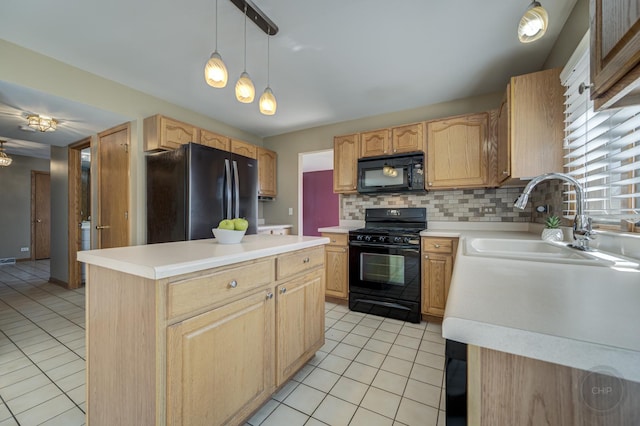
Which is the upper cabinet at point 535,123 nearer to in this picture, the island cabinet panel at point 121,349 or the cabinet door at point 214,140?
the island cabinet panel at point 121,349

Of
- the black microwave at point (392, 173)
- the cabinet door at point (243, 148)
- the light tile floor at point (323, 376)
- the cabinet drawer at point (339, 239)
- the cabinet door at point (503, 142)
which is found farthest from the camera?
the cabinet door at point (243, 148)

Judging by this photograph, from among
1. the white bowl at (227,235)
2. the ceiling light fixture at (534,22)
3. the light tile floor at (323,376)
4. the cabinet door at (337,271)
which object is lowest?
the light tile floor at (323,376)

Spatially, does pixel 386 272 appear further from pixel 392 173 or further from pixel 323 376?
pixel 323 376

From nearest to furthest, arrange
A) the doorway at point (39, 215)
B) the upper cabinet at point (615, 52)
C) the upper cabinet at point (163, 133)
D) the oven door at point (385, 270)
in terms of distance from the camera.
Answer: the upper cabinet at point (615, 52), the oven door at point (385, 270), the upper cabinet at point (163, 133), the doorway at point (39, 215)

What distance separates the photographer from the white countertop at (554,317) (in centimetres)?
41

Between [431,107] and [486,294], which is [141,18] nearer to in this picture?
[486,294]

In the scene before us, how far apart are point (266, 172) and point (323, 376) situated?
3.09 metres

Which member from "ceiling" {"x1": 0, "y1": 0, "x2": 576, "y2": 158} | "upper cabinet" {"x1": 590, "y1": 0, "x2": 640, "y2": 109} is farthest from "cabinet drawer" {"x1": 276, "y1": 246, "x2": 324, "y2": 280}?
"ceiling" {"x1": 0, "y1": 0, "x2": 576, "y2": 158}

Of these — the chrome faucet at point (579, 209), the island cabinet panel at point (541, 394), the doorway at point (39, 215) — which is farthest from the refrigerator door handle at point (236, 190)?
the doorway at point (39, 215)

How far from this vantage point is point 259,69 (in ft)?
7.95

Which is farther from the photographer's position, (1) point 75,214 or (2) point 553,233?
(1) point 75,214

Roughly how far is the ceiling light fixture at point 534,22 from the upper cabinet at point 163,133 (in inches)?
118

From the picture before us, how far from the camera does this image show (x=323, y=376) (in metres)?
1.76

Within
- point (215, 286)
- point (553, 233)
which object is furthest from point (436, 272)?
point (215, 286)
